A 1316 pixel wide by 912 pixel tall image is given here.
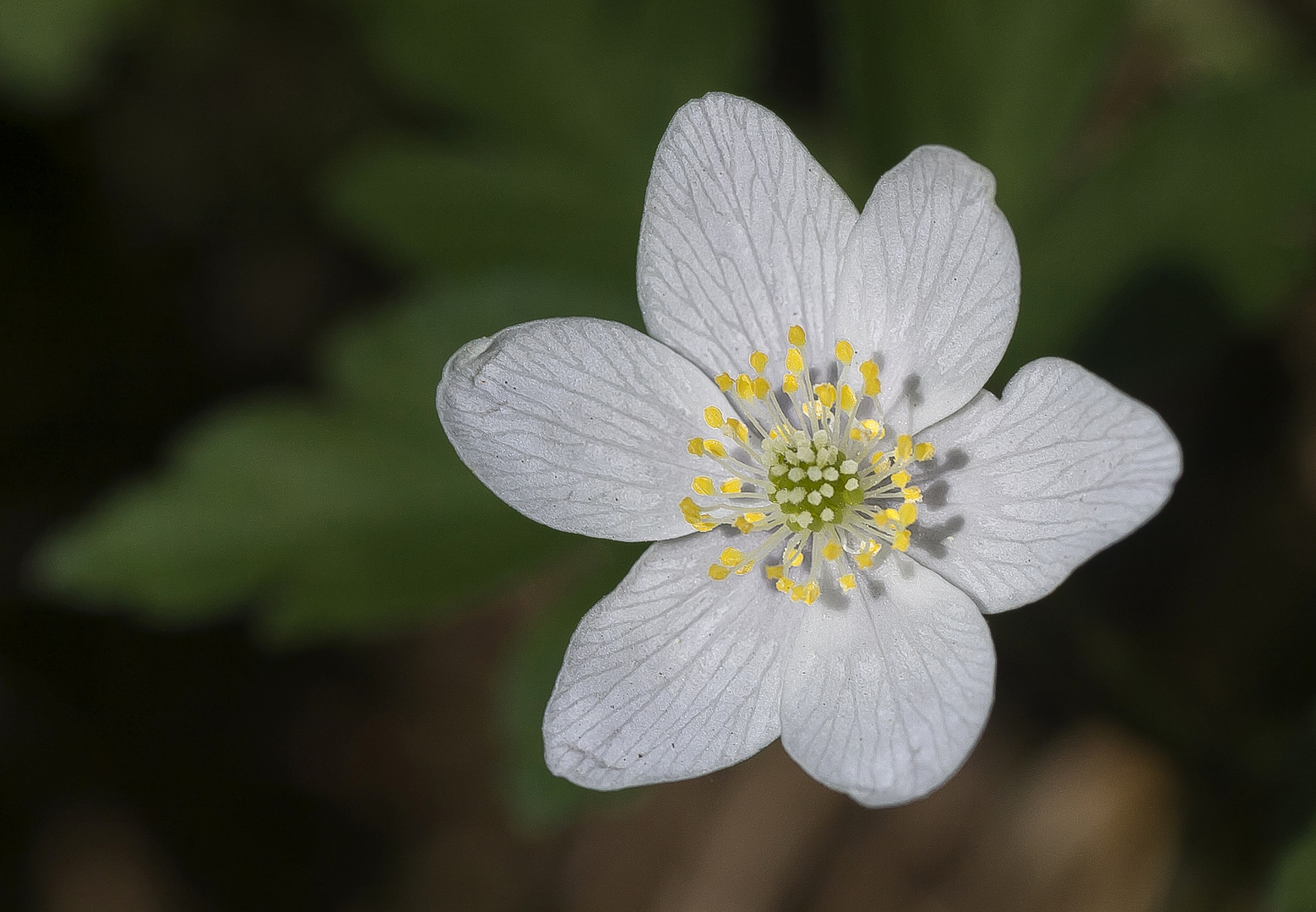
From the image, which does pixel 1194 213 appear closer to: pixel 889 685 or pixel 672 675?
pixel 889 685

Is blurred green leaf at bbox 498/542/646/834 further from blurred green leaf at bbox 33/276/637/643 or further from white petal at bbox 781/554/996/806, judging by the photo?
white petal at bbox 781/554/996/806

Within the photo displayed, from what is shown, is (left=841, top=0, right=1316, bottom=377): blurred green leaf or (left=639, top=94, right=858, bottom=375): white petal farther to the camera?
(left=841, top=0, right=1316, bottom=377): blurred green leaf

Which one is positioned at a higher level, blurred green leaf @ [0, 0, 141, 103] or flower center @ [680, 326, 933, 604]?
blurred green leaf @ [0, 0, 141, 103]

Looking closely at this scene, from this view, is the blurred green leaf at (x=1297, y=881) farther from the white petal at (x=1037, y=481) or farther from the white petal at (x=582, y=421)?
the white petal at (x=582, y=421)

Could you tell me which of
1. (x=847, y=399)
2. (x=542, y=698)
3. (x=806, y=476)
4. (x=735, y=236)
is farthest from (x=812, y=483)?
(x=542, y=698)

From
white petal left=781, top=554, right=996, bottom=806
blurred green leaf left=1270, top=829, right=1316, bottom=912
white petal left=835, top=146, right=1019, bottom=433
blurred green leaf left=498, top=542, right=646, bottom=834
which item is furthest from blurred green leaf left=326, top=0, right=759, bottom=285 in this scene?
blurred green leaf left=1270, top=829, right=1316, bottom=912

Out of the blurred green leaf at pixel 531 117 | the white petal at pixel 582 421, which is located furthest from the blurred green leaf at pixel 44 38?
the white petal at pixel 582 421
